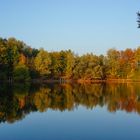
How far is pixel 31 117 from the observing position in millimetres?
18109

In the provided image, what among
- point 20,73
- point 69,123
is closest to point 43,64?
point 20,73

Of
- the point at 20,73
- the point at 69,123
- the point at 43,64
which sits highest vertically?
the point at 43,64

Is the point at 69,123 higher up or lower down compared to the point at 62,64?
lower down

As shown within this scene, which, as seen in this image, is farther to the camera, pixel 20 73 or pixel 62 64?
pixel 62 64

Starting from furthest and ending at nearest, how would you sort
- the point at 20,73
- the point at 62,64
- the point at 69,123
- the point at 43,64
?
the point at 62,64
the point at 43,64
the point at 20,73
the point at 69,123

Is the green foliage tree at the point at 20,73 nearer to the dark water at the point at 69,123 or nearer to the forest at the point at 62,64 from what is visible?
the forest at the point at 62,64

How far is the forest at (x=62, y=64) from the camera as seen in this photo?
61322 mm

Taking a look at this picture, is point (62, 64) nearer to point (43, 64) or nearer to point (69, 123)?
point (43, 64)

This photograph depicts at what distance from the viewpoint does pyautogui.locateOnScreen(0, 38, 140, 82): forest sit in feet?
201

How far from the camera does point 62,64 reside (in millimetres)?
73312

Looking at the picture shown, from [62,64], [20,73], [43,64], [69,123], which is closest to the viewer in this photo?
[69,123]

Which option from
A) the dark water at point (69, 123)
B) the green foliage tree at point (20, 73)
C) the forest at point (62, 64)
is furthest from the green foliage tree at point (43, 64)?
the dark water at point (69, 123)

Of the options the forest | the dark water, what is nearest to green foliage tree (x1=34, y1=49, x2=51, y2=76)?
the forest

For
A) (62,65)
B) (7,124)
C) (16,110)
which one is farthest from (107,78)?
(7,124)
